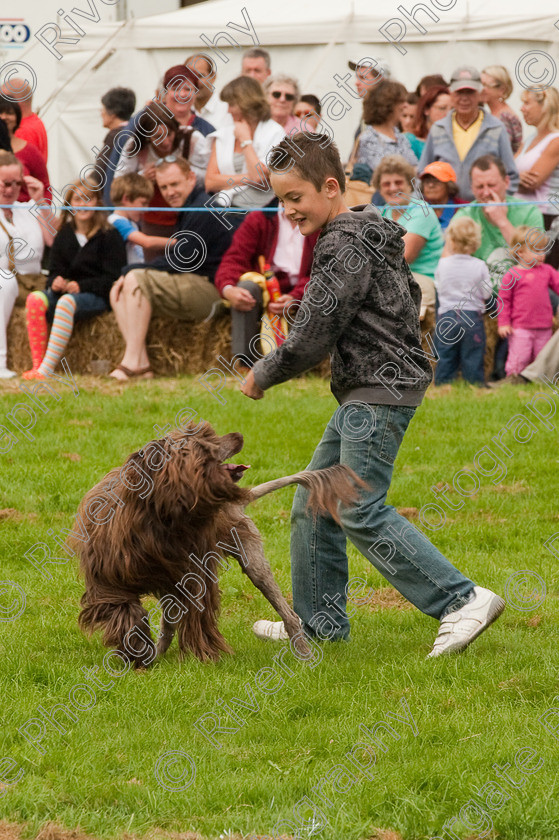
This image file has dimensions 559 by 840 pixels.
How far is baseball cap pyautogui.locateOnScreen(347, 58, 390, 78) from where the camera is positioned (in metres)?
13.4

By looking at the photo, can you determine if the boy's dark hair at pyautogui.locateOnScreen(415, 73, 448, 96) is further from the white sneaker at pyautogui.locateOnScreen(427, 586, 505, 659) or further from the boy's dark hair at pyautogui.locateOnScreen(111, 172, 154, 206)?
the white sneaker at pyautogui.locateOnScreen(427, 586, 505, 659)

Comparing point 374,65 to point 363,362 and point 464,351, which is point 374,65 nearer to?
point 464,351

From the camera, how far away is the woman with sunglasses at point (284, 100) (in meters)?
12.1

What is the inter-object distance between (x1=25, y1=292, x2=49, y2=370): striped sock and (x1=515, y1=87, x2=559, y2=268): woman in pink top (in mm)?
4971

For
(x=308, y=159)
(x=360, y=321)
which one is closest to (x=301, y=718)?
(x=360, y=321)

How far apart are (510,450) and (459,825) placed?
534 cm

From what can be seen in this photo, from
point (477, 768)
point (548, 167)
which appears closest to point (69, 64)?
point (548, 167)

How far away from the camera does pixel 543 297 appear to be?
1089cm

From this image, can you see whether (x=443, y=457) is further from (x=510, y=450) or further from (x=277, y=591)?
(x=277, y=591)

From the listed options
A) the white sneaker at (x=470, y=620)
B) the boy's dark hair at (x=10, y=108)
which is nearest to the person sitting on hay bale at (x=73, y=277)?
the boy's dark hair at (x=10, y=108)

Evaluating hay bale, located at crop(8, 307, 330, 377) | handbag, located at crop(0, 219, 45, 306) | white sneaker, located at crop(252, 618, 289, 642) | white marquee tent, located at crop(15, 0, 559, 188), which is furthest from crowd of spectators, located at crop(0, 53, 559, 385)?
white sneaker, located at crop(252, 618, 289, 642)

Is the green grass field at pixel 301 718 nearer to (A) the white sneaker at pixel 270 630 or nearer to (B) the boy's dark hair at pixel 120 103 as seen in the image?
(A) the white sneaker at pixel 270 630

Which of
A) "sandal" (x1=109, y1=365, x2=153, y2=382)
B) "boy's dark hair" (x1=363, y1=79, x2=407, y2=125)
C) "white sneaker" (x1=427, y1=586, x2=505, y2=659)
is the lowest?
"sandal" (x1=109, y1=365, x2=153, y2=382)

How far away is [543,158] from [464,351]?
238 cm
